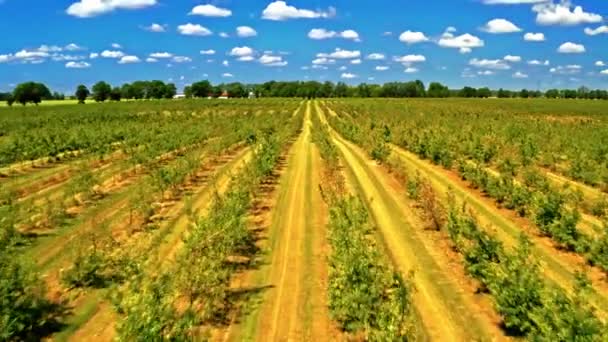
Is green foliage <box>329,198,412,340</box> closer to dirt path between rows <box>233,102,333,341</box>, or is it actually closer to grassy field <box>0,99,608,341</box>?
grassy field <box>0,99,608,341</box>

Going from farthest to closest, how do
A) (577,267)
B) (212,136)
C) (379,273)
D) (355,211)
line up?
(212,136)
(355,211)
(577,267)
(379,273)

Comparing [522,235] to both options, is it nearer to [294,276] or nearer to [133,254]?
[294,276]

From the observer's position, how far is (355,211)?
48.3 ft

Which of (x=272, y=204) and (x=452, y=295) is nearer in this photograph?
(x=452, y=295)

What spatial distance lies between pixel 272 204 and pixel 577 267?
989 centimetres

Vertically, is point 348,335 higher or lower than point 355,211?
lower

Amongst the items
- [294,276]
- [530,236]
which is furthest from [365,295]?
[530,236]

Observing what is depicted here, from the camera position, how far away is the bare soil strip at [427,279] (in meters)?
9.85

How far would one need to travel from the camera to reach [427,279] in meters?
12.3

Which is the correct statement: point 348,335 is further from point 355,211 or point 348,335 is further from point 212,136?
point 212,136

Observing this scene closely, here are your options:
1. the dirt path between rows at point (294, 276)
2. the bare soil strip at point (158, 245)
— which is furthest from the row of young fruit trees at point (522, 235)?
the bare soil strip at point (158, 245)

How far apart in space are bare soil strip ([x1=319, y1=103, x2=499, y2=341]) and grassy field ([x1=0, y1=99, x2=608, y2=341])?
0.04 metres

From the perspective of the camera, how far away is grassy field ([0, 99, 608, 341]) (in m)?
9.34

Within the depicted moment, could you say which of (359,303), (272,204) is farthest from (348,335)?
(272,204)
